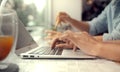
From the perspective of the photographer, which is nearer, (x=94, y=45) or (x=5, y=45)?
(x=5, y=45)

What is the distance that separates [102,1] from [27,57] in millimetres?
2154

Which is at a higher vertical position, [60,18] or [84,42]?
[60,18]

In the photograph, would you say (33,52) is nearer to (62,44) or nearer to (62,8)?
(62,44)

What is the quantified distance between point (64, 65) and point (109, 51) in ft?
0.76

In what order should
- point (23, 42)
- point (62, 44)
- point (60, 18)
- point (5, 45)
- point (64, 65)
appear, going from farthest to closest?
point (60, 18), point (62, 44), point (23, 42), point (64, 65), point (5, 45)

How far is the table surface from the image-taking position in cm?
87

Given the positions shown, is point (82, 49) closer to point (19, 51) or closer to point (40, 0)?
point (19, 51)

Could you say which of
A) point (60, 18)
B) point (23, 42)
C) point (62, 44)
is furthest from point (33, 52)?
point (60, 18)

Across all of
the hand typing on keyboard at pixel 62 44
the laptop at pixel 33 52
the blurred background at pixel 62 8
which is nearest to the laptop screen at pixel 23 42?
the laptop at pixel 33 52

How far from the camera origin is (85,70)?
2.83 ft

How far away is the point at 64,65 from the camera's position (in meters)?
0.93

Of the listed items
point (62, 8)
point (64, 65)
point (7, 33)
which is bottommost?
point (64, 65)

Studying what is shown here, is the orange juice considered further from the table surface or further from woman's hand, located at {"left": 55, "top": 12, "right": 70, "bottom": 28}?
woman's hand, located at {"left": 55, "top": 12, "right": 70, "bottom": 28}

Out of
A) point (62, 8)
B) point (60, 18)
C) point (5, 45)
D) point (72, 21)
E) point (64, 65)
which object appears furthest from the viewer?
point (62, 8)
